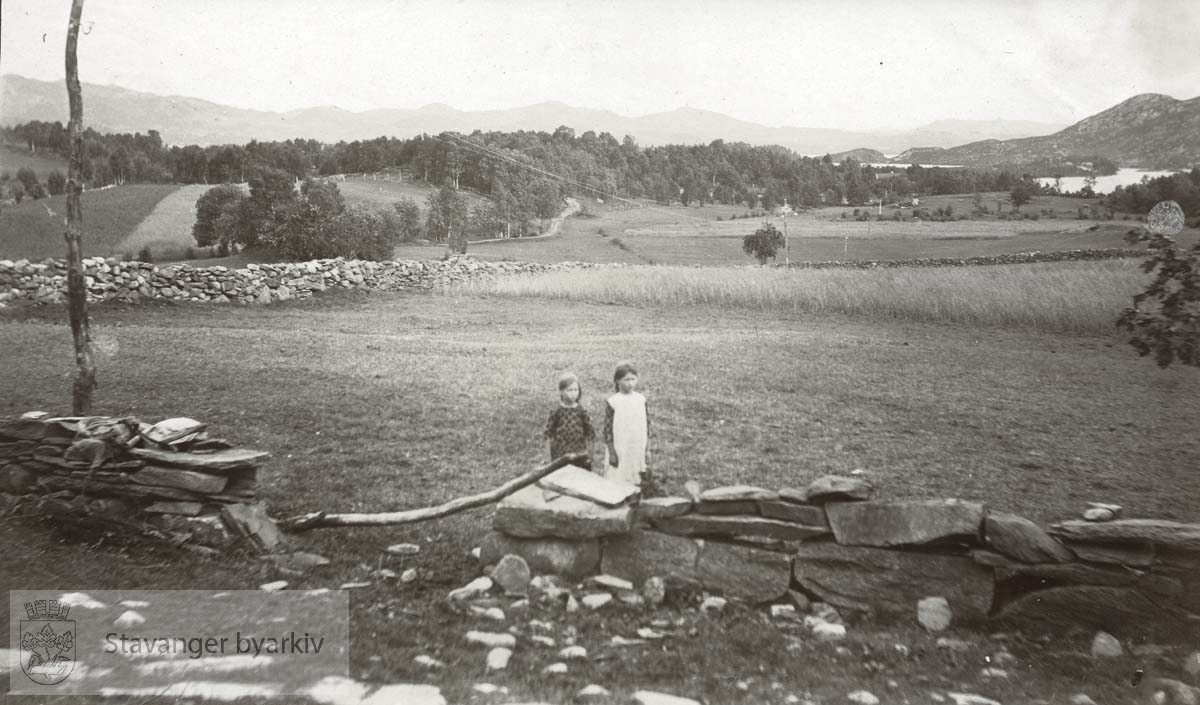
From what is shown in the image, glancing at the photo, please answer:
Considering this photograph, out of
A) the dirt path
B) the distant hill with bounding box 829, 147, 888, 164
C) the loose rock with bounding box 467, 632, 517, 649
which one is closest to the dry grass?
the distant hill with bounding box 829, 147, 888, 164

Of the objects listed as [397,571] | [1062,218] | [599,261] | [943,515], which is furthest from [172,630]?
[1062,218]

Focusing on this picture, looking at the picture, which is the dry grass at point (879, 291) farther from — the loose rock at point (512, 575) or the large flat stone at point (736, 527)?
the loose rock at point (512, 575)

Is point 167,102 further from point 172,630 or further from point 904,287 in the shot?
point 904,287

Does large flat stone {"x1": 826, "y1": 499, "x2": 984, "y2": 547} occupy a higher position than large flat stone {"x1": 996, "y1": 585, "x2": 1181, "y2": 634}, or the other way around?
large flat stone {"x1": 826, "y1": 499, "x2": 984, "y2": 547}

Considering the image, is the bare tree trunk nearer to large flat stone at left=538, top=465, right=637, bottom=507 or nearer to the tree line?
the tree line

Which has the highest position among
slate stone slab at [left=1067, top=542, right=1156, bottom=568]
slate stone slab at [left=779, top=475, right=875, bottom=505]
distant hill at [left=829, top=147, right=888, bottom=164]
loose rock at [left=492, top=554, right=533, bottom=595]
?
distant hill at [left=829, top=147, right=888, bottom=164]

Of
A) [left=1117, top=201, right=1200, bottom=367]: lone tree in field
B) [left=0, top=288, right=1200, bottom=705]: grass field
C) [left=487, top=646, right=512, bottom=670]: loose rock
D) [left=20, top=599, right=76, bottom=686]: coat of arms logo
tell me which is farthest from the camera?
[left=1117, top=201, right=1200, bottom=367]: lone tree in field

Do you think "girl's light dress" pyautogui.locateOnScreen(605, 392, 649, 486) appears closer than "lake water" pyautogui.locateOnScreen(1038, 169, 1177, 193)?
Yes
